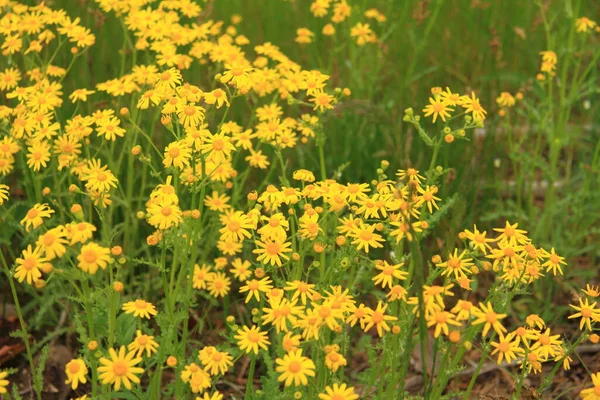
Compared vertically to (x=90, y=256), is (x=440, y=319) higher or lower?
lower

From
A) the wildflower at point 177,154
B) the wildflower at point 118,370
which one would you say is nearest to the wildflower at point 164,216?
the wildflower at point 177,154

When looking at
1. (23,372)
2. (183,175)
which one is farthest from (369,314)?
→ (23,372)

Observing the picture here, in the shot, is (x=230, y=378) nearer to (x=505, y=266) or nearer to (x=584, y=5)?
(x=505, y=266)

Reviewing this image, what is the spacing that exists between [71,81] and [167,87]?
1.52 meters

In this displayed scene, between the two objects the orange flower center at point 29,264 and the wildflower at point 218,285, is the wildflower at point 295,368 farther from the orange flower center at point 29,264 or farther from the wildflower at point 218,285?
the wildflower at point 218,285

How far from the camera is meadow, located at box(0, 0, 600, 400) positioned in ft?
6.24

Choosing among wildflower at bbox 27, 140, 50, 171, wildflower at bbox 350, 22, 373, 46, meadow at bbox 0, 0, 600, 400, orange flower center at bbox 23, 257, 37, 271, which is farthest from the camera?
wildflower at bbox 350, 22, 373, 46

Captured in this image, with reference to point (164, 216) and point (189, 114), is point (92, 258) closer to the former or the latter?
point (164, 216)

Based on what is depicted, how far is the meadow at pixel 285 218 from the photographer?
190 centimetres

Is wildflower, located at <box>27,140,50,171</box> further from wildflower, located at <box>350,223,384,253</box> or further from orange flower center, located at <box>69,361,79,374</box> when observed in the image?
wildflower, located at <box>350,223,384,253</box>

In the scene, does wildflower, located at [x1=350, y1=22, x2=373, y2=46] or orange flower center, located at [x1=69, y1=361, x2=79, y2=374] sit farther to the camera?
wildflower, located at [x1=350, y1=22, x2=373, y2=46]

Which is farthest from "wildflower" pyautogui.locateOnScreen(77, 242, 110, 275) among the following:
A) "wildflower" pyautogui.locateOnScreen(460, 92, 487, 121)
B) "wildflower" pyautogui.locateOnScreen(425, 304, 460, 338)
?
"wildflower" pyautogui.locateOnScreen(460, 92, 487, 121)

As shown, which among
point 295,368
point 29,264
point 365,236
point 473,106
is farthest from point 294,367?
point 473,106

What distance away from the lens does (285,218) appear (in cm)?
267
